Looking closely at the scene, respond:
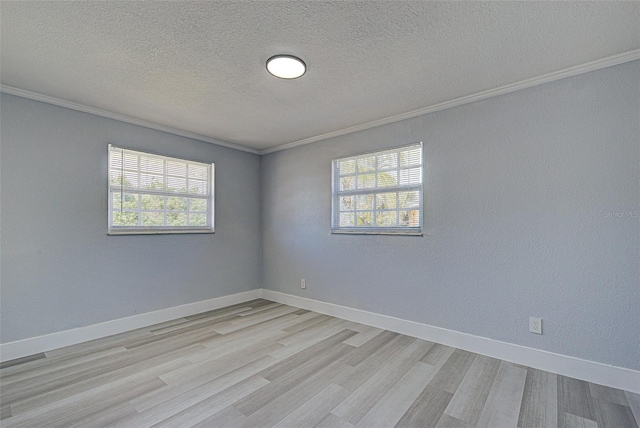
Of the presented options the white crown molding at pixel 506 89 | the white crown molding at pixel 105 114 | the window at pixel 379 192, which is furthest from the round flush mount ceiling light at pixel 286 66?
the white crown molding at pixel 105 114

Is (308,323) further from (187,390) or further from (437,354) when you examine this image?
(187,390)

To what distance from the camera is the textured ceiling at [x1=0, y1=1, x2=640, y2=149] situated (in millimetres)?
1688

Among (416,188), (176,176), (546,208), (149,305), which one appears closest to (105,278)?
(149,305)

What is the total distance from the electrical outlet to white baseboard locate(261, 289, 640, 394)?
0.16 metres

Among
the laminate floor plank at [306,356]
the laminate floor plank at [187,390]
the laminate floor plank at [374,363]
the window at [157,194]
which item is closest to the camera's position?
the laminate floor plank at [187,390]

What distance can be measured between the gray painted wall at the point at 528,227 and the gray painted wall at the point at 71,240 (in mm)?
2395

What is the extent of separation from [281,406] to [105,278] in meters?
2.46

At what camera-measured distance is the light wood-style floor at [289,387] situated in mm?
1812

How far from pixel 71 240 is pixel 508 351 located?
14.0 feet

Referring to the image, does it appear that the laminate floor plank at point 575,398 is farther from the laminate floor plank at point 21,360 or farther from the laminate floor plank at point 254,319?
the laminate floor plank at point 21,360

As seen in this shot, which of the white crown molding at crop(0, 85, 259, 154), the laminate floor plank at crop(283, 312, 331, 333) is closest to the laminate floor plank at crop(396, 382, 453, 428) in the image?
the laminate floor plank at crop(283, 312, 331, 333)

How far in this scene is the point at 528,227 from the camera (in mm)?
2508

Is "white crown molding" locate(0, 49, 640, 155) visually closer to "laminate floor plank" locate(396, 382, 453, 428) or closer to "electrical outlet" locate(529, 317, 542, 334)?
"electrical outlet" locate(529, 317, 542, 334)

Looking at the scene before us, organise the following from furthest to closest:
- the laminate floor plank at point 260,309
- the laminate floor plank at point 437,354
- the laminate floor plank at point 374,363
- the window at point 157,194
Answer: the laminate floor plank at point 260,309 → the window at point 157,194 → the laminate floor plank at point 437,354 → the laminate floor plank at point 374,363
